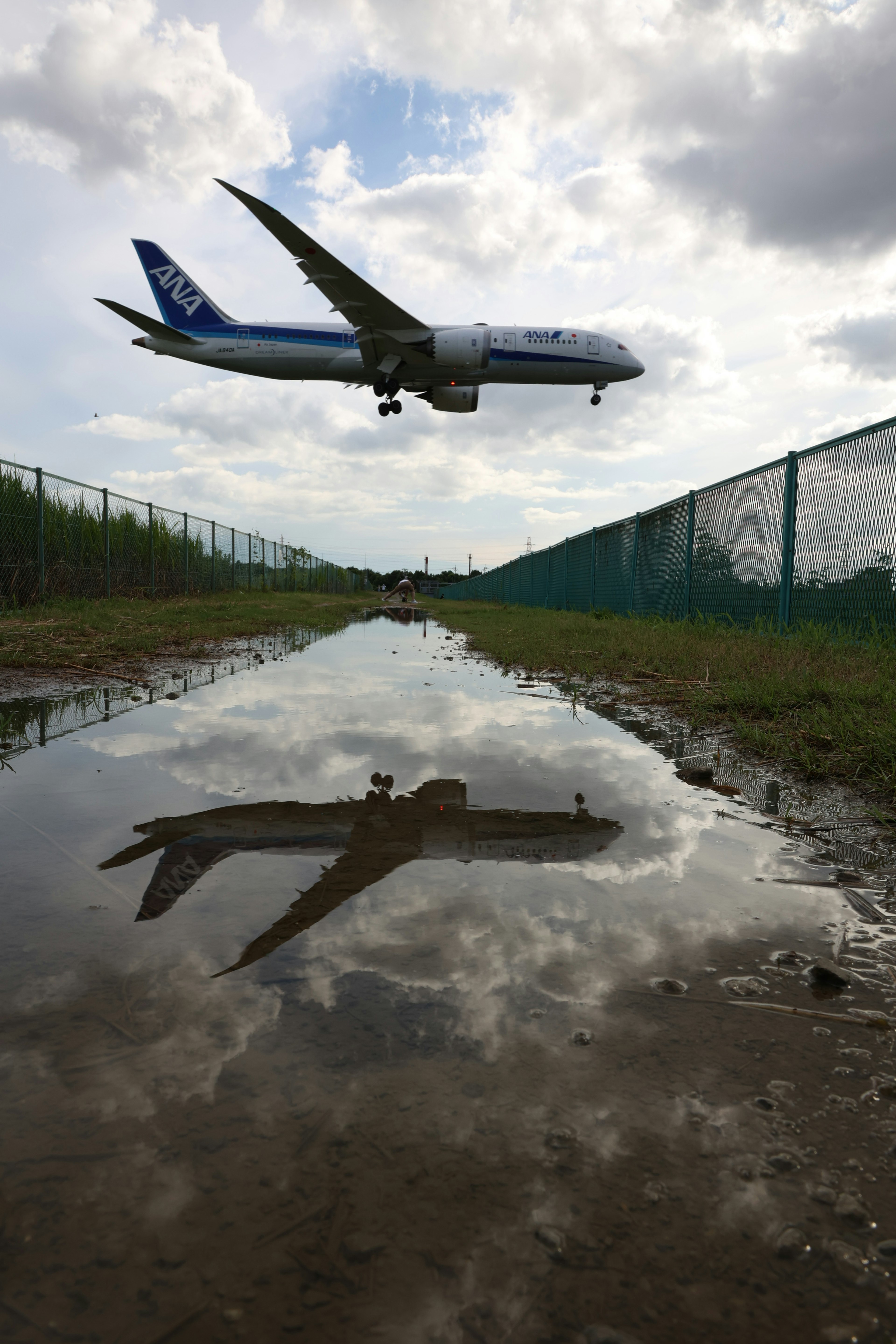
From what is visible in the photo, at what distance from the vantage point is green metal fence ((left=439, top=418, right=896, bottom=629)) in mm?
6059

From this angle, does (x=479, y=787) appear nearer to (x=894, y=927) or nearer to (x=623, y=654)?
(x=894, y=927)

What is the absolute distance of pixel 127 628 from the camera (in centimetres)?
870

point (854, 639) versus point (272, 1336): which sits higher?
point (854, 639)

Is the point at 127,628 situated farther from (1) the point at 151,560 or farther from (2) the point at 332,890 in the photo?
(1) the point at 151,560

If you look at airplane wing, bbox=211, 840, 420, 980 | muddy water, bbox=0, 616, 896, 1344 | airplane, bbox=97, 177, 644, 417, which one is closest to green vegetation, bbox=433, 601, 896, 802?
muddy water, bbox=0, 616, 896, 1344

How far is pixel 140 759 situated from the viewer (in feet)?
9.29

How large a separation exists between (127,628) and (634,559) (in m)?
8.91

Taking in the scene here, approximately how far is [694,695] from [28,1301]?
4.18m

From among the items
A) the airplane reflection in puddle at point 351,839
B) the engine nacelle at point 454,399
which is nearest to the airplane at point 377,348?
the engine nacelle at point 454,399

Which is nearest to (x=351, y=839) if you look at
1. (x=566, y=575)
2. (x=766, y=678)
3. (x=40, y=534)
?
(x=766, y=678)

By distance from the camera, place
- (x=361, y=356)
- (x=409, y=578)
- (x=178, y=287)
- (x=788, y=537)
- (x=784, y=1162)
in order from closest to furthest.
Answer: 1. (x=784, y=1162)
2. (x=788, y=537)
3. (x=361, y=356)
4. (x=178, y=287)
5. (x=409, y=578)

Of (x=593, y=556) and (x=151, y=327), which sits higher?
(x=151, y=327)

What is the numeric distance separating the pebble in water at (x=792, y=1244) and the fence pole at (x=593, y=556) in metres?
16.3

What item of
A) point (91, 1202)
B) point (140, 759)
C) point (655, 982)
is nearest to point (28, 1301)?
point (91, 1202)
